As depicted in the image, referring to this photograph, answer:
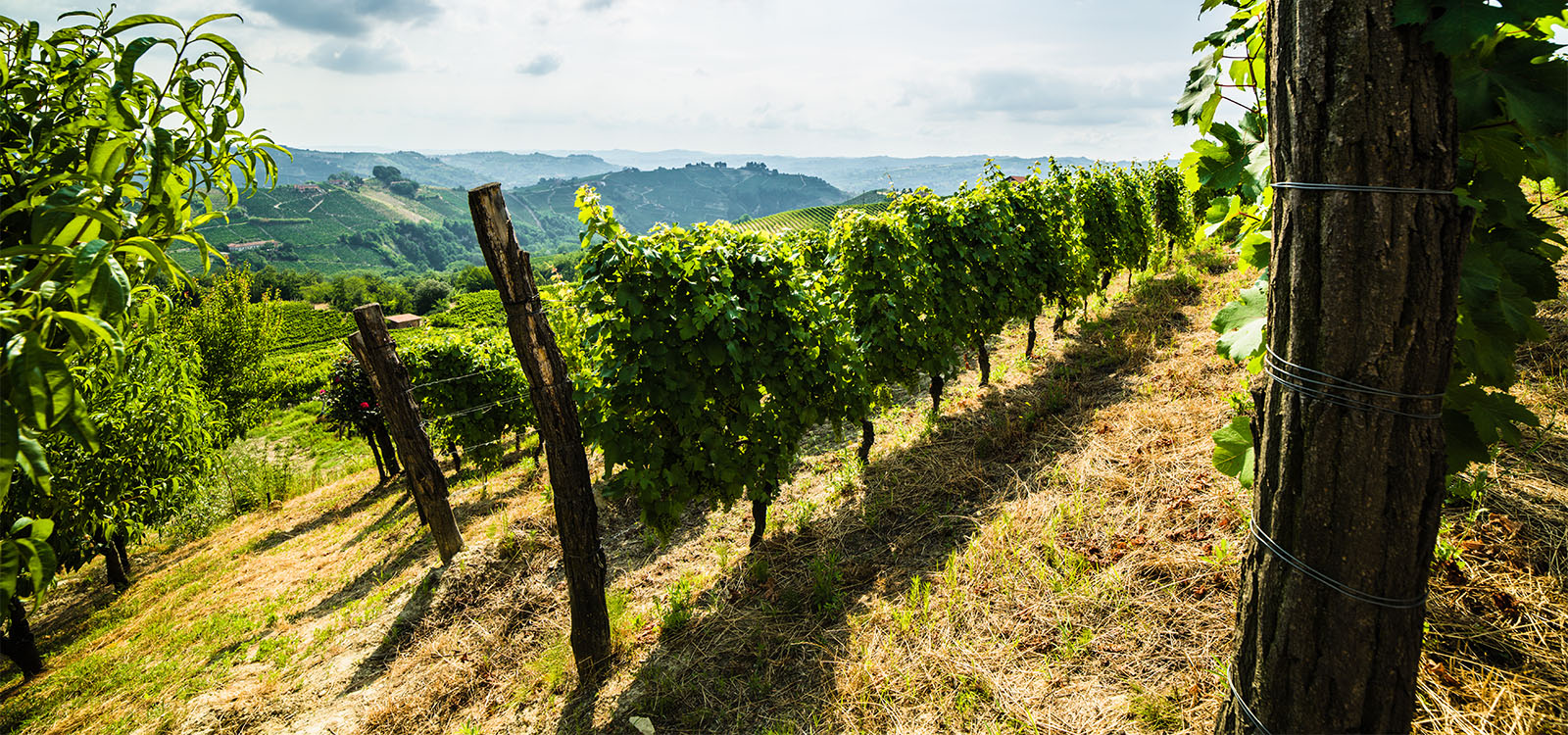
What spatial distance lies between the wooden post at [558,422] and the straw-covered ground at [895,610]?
376 millimetres

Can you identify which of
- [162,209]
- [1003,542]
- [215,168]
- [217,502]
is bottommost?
[217,502]

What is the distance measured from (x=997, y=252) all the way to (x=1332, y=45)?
7.28 metres

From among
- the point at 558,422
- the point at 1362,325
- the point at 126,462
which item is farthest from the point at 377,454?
the point at 1362,325

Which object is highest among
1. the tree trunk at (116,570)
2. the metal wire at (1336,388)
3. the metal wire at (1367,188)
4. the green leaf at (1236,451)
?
the metal wire at (1367,188)

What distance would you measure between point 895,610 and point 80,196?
410 centimetres

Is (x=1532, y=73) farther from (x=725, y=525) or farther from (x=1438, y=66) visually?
(x=725, y=525)

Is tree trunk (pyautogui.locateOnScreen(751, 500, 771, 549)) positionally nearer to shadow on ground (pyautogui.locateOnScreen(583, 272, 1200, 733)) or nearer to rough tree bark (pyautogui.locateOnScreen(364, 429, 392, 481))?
shadow on ground (pyautogui.locateOnScreen(583, 272, 1200, 733))

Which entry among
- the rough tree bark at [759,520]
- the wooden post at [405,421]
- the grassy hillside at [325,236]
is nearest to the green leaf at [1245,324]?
the rough tree bark at [759,520]

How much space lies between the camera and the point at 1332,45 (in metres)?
1.65

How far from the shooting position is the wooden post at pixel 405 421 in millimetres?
6262

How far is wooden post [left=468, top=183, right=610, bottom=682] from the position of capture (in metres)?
3.94

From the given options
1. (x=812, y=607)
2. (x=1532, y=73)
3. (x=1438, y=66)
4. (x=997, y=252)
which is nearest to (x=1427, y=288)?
(x=1438, y=66)

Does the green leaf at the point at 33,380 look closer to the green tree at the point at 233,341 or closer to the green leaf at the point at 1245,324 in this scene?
the green leaf at the point at 1245,324

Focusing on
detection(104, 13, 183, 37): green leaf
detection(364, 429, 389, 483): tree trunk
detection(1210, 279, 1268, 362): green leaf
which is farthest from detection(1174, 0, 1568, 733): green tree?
detection(364, 429, 389, 483): tree trunk
